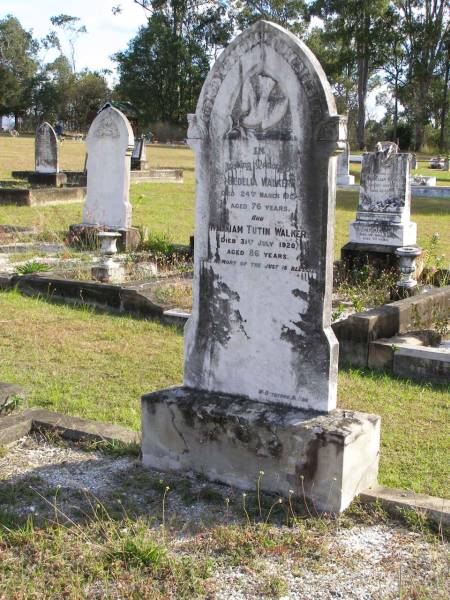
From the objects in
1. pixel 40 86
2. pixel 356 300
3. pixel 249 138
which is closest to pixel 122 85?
pixel 40 86

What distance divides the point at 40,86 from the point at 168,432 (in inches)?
2760

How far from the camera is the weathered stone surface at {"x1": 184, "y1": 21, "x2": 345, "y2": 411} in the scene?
4.04m

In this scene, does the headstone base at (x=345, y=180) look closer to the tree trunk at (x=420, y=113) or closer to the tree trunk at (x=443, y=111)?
the tree trunk at (x=420, y=113)

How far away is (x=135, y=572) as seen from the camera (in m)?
3.29

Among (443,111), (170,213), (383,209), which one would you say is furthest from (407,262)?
(443,111)

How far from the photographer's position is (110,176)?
12.7m

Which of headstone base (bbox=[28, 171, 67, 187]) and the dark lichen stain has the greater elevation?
headstone base (bbox=[28, 171, 67, 187])

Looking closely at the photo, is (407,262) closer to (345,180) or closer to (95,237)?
(95,237)

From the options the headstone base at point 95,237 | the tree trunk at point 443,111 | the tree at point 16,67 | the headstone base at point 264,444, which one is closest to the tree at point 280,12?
the tree trunk at point 443,111

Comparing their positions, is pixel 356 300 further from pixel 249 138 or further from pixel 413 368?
pixel 249 138

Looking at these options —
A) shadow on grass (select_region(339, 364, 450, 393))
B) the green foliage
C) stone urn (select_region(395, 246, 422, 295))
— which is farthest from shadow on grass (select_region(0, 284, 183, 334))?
stone urn (select_region(395, 246, 422, 295))

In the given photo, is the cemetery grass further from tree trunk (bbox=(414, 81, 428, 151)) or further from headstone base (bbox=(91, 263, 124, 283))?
tree trunk (bbox=(414, 81, 428, 151))

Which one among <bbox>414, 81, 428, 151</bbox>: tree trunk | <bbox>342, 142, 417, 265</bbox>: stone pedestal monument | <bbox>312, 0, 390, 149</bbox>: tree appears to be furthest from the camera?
<bbox>414, 81, 428, 151</bbox>: tree trunk

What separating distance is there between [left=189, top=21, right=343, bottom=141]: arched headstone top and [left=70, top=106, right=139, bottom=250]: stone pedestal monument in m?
8.31
